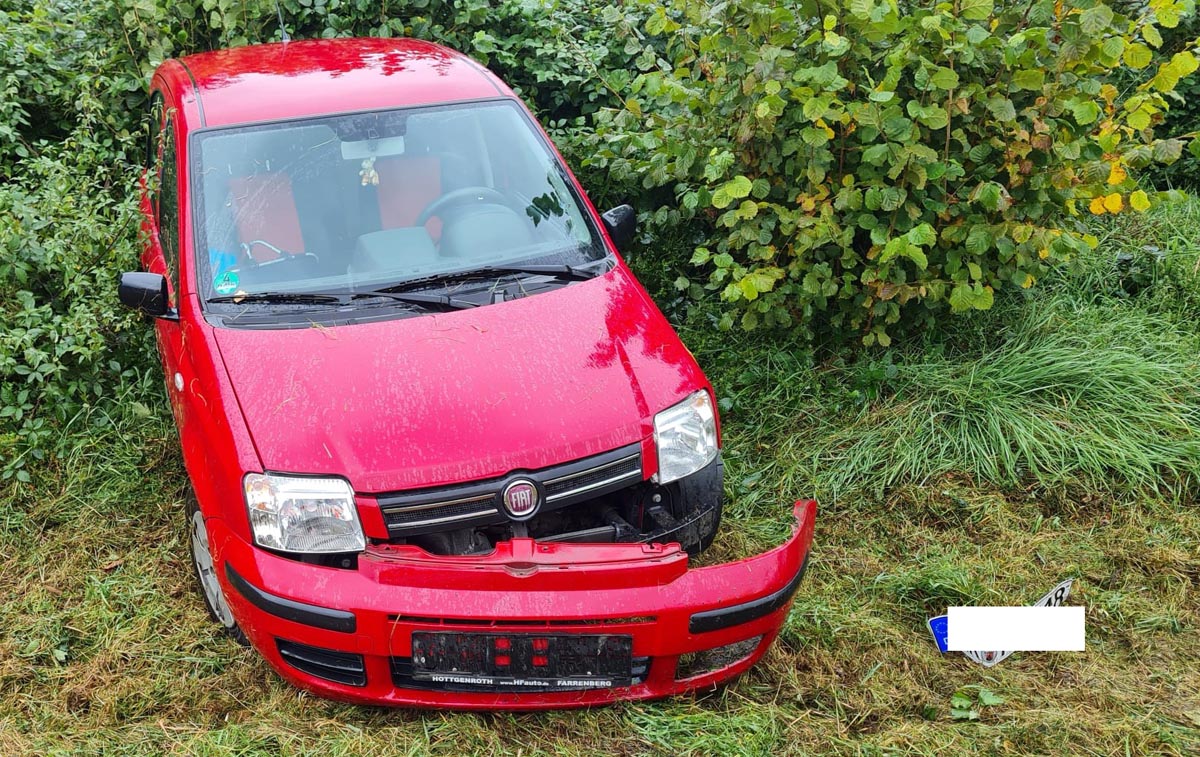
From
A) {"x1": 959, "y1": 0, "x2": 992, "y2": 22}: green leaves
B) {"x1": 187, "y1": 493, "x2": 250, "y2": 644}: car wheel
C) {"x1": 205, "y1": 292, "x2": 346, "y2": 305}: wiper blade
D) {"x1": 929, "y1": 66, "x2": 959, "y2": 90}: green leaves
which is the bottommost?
{"x1": 187, "y1": 493, "x2": 250, "y2": 644}: car wheel

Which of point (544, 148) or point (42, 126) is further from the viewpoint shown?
point (42, 126)

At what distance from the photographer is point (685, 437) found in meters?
3.16

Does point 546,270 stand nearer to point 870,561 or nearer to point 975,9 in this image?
point 870,561

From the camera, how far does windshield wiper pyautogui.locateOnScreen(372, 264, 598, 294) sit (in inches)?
137

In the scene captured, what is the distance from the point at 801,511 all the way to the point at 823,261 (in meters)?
1.72

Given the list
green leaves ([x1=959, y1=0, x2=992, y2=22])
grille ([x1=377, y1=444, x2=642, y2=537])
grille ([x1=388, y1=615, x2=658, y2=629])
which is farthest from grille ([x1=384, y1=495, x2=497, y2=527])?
green leaves ([x1=959, y1=0, x2=992, y2=22])

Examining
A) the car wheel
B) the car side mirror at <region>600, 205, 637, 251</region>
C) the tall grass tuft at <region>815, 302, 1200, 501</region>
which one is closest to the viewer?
the car wheel

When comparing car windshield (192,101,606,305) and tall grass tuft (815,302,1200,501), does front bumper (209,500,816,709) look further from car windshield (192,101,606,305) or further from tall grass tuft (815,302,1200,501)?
tall grass tuft (815,302,1200,501)

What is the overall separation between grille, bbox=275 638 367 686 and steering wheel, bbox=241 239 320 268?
1304 mm

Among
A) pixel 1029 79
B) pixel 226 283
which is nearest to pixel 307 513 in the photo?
pixel 226 283

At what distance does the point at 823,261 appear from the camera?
452 cm

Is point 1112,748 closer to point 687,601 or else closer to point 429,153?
point 687,601

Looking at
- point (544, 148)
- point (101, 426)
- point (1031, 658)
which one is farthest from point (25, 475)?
point (1031, 658)

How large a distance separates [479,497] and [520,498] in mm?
114
